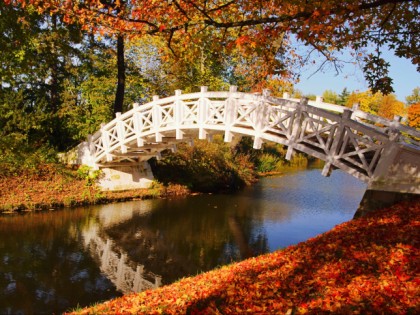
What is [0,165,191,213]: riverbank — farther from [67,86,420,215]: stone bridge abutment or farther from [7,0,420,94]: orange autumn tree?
[7,0,420,94]: orange autumn tree

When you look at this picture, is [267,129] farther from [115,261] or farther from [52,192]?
[52,192]

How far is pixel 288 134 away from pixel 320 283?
16.6 feet

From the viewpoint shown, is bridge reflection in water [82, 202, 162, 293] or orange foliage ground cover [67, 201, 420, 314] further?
bridge reflection in water [82, 202, 162, 293]

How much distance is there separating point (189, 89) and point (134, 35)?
504 inches

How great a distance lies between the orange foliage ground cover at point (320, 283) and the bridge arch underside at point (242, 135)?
1.80 metres

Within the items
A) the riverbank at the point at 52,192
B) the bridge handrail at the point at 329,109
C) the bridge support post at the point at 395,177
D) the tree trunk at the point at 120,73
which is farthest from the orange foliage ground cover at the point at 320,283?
the tree trunk at the point at 120,73

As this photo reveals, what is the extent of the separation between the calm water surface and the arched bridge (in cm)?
270

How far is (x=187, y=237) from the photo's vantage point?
1202cm

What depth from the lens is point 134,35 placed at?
353 inches

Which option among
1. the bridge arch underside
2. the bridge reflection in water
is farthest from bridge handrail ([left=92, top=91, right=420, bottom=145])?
the bridge reflection in water

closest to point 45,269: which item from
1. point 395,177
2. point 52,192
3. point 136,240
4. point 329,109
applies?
point 136,240

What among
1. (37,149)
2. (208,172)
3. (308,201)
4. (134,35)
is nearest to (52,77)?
(37,149)

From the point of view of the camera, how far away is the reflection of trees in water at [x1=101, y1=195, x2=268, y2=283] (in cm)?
980

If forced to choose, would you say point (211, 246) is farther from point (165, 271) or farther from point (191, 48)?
point (191, 48)
